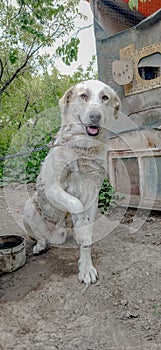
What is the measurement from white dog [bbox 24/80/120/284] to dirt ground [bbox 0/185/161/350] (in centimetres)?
20

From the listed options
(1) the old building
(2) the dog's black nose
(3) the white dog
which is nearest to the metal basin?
(3) the white dog

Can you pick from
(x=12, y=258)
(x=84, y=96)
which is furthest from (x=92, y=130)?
(x=12, y=258)

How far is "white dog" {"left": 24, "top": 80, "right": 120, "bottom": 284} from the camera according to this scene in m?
2.10

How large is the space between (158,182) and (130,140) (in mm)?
692

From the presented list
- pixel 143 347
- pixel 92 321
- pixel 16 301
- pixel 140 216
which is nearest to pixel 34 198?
pixel 16 301

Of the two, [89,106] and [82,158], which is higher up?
[89,106]

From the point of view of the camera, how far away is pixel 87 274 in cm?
234

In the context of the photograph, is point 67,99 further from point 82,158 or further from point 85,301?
point 85,301

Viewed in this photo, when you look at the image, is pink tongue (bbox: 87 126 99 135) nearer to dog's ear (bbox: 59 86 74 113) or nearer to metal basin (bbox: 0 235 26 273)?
dog's ear (bbox: 59 86 74 113)

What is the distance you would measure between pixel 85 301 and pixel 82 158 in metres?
0.94

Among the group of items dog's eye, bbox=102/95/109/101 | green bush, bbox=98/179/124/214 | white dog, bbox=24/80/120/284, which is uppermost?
dog's eye, bbox=102/95/109/101

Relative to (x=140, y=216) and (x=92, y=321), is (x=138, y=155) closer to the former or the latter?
(x=140, y=216)

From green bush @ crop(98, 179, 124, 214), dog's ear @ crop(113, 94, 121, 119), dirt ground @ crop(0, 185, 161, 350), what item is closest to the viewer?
dirt ground @ crop(0, 185, 161, 350)

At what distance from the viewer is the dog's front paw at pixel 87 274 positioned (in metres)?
2.32
